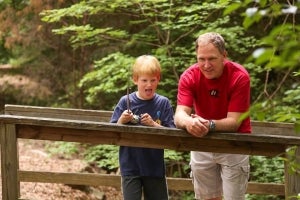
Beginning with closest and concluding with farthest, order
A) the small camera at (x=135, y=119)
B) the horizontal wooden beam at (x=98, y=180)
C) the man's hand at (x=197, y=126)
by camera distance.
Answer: the man's hand at (x=197, y=126), the small camera at (x=135, y=119), the horizontal wooden beam at (x=98, y=180)

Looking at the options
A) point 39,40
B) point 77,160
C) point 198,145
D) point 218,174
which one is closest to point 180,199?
point 77,160

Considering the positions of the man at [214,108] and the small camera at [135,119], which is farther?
the small camera at [135,119]

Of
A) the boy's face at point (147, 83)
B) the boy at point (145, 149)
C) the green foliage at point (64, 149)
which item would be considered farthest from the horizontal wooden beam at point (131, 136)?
the green foliage at point (64, 149)

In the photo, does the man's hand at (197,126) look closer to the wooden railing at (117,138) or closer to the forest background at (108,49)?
the wooden railing at (117,138)

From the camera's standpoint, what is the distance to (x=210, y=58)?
3025 mm

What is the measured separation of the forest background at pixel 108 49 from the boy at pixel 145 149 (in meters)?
1.91

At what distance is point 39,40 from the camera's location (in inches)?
440

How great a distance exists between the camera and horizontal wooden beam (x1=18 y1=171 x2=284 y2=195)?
15.3 ft

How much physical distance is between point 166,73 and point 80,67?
12.9 ft

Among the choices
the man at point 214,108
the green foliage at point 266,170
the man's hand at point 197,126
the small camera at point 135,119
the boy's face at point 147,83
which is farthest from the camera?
the green foliage at point 266,170

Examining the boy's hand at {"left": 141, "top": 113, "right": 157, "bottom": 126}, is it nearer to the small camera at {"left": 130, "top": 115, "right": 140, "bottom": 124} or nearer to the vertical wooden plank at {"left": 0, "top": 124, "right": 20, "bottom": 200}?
the small camera at {"left": 130, "top": 115, "right": 140, "bottom": 124}

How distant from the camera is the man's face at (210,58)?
3.02m

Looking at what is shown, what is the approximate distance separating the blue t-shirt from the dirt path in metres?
3.25

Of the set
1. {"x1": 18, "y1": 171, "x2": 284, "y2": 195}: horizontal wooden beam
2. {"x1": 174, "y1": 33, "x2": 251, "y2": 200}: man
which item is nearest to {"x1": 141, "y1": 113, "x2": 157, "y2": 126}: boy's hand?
{"x1": 174, "y1": 33, "x2": 251, "y2": 200}: man
